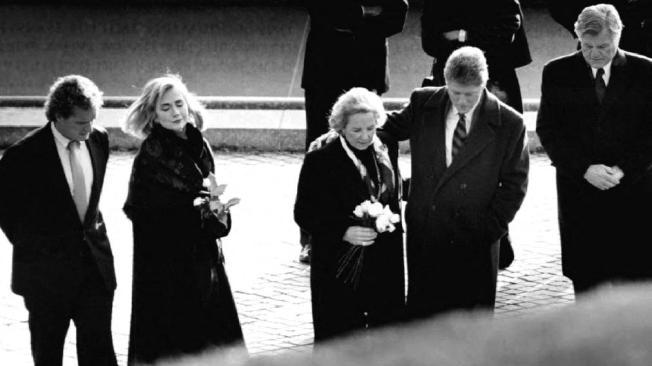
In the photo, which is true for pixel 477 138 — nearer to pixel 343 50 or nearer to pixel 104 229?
pixel 104 229

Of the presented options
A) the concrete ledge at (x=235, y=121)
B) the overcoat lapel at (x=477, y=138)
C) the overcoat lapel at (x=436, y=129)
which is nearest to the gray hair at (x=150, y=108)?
the overcoat lapel at (x=436, y=129)

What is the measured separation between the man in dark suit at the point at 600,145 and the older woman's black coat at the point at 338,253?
5.12 ft

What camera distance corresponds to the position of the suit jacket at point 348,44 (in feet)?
27.8

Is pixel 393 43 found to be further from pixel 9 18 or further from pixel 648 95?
pixel 648 95

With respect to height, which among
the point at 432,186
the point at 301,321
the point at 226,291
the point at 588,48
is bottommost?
the point at 301,321

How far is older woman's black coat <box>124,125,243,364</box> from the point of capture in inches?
232

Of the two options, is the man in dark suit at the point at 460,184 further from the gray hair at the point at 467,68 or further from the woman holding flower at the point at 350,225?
the woman holding flower at the point at 350,225

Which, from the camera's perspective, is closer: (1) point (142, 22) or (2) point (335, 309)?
(2) point (335, 309)

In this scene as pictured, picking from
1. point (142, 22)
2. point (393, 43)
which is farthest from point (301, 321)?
point (142, 22)

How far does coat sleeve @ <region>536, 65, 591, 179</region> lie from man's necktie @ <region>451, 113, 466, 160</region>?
1069 mm

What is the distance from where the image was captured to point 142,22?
18.4 meters

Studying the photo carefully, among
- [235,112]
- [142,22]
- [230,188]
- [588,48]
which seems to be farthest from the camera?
[142,22]

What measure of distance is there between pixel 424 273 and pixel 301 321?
1556mm

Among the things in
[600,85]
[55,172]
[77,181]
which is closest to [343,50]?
[600,85]
